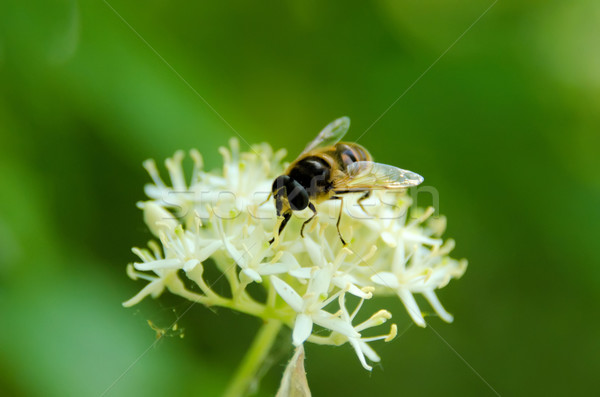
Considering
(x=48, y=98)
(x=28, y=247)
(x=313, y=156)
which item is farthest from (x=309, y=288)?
(x=48, y=98)

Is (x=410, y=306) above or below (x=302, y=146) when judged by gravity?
below

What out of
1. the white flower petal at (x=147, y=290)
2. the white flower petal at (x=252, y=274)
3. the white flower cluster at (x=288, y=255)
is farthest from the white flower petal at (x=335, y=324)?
the white flower petal at (x=147, y=290)

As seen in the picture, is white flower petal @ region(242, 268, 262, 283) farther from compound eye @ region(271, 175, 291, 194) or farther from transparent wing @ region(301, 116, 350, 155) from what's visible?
transparent wing @ region(301, 116, 350, 155)

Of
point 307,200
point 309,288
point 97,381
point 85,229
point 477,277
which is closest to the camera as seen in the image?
point 309,288

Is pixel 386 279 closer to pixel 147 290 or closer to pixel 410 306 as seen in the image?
pixel 410 306

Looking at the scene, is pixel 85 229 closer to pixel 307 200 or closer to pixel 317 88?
pixel 307 200

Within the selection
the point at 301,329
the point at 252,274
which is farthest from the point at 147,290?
the point at 301,329

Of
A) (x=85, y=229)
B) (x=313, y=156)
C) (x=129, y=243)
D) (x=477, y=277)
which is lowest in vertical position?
(x=477, y=277)
